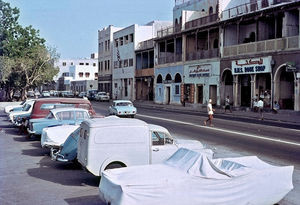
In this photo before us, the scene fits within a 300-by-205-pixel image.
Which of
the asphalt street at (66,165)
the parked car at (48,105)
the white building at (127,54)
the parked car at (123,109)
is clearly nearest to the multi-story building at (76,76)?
the white building at (127,54)

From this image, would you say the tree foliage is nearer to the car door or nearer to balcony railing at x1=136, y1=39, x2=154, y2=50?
balcony railing at x1=136, y1=39, x2=154, y2=50

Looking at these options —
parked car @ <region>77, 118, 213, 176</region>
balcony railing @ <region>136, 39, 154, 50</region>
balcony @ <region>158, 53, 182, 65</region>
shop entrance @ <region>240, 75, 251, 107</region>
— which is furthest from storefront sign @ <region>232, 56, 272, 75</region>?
parked car @ <region>77, 118, 213, 176</region>

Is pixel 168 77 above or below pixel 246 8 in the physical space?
below

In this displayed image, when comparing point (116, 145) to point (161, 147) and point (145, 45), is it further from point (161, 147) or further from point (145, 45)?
point (145, 45)

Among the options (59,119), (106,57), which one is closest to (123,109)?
(59,119)

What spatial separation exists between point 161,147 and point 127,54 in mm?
61886

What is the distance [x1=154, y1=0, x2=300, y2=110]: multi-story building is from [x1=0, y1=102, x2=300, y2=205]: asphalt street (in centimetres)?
1587

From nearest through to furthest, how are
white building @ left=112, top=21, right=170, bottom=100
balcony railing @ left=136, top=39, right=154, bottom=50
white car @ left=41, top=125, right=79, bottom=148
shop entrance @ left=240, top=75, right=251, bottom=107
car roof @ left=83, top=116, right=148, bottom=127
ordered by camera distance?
car roof @ left=83, top=116, right=148, bottom=127
white car @ left=41, top=125, right=79, bottom=148
shop entrance @ left=240, top=75, right=251, bottom=107
balcony railing @ left=136, top=39, right=154, bottom=50
white building @ left=112, top=21, right=170, bottom=100

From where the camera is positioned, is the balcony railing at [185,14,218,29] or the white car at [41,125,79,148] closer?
the white car at [41,125,79,148]

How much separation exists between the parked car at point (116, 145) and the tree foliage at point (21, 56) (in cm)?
4405

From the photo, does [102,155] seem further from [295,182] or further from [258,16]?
[258,16]

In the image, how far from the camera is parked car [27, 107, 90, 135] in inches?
635

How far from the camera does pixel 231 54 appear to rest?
135 feet

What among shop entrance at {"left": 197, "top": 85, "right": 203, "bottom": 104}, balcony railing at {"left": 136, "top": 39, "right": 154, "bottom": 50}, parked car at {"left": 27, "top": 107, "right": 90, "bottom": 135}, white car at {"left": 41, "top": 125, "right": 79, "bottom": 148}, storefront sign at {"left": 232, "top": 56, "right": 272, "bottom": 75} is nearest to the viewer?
white car at {"left": 41, "top": 125, "right": 79, "bottom": 148}
